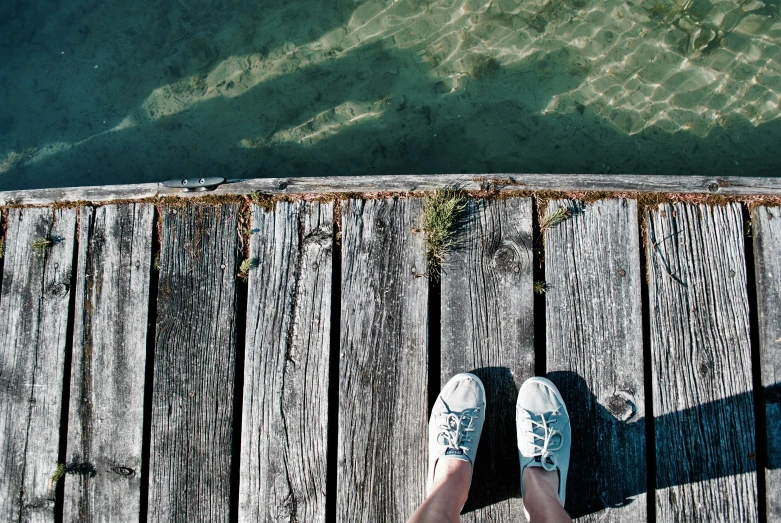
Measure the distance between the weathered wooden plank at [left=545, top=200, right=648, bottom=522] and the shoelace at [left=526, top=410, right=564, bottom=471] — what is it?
0.18m

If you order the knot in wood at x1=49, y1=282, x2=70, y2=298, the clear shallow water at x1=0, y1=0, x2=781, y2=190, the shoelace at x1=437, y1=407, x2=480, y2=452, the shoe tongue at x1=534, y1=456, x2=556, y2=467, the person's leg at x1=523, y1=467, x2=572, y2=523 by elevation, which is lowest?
the person's leg at x1=523, y1=467, x2=572, y2=523

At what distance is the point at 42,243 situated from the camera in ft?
10.3

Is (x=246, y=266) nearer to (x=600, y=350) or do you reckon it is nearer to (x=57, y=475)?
(x=57, y=475)

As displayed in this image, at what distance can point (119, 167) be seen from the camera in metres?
3.90

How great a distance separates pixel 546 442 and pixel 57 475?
2.78m

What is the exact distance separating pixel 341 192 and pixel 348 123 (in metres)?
0.98

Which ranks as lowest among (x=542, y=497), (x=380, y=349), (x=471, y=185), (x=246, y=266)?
(x=542, y=497)

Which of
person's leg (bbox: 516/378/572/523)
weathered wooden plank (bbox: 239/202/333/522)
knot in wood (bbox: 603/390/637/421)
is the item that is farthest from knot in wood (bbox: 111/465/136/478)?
knot in wood (bbox: 603/390/637/421)

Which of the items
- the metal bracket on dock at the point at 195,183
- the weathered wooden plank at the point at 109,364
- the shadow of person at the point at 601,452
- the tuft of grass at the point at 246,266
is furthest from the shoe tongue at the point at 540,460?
the metal bracket on dock at the point at 195,183

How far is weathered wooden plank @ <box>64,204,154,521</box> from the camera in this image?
2988 millimetres

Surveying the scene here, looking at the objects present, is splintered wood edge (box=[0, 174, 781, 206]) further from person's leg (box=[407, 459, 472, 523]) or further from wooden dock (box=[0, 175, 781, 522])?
person's leg (box=[407, 459, 472, 523])

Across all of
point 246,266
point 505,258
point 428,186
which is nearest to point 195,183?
point 246,266

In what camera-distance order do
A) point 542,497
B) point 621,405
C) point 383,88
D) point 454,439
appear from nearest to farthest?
point 542,497 → point 454,439 → point 621,405 → point 383,88

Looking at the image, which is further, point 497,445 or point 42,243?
point 42,243
